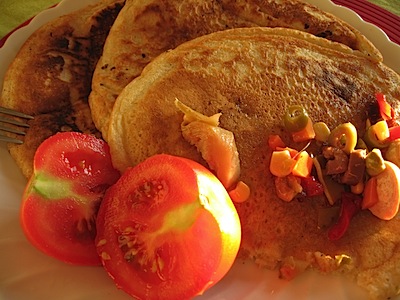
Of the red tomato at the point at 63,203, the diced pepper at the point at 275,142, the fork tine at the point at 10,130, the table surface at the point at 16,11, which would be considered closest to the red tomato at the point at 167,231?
the red tomato at the point at 63,203

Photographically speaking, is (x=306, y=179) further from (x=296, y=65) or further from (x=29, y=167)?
(x=29, y=167)

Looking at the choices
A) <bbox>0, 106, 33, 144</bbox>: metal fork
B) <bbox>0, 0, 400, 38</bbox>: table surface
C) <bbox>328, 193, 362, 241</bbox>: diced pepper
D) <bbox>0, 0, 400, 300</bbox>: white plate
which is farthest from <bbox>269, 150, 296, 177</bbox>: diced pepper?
<bbox>0, 0, 400, 38</bbox>: table surface

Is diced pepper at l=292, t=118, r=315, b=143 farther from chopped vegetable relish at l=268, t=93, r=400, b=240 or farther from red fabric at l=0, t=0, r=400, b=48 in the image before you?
red fabric at l=0, t=0, r=400, b=48

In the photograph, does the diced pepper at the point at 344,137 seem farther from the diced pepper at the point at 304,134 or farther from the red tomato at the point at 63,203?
the red tomato at the point at 63,203

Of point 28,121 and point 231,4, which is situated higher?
point 231,4

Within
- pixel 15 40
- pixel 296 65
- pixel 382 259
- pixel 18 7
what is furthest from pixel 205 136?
pixel 18 7
